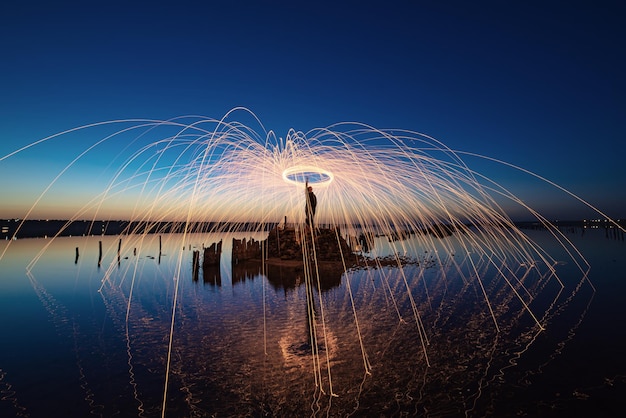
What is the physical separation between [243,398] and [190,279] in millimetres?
19220

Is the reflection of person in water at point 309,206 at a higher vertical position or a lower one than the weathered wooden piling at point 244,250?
higher

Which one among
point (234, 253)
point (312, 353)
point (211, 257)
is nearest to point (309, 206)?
point (312, 353)

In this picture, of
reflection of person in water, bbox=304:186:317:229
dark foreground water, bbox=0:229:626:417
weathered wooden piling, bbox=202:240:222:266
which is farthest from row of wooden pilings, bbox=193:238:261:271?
reflection of person in water, bbox=304:186:317:229

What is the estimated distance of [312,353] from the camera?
10750 mm

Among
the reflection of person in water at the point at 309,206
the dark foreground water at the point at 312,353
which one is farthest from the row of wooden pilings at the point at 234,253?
the reflection of person in water at the point at 309,206

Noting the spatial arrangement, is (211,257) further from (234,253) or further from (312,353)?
(312,353)

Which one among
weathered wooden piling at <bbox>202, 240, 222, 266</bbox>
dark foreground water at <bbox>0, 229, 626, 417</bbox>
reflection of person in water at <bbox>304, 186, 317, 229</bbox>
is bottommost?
dark foreground water at <bbox>0, 229, 626, 417</bbox>

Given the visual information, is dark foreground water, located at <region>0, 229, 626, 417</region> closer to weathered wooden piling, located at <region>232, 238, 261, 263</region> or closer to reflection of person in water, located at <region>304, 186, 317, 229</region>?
reflection of person in water, located at <region>304, 186, 317, 229</region>

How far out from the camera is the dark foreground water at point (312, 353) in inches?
317

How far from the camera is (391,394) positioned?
328 inches

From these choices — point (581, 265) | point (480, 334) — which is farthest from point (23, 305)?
point (581, 265)

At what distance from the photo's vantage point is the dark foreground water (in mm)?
8055

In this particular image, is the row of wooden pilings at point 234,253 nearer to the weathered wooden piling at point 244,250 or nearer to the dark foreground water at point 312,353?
the weathered wooden piling at point 244,250

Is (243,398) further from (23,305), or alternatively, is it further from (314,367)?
(23,305)
